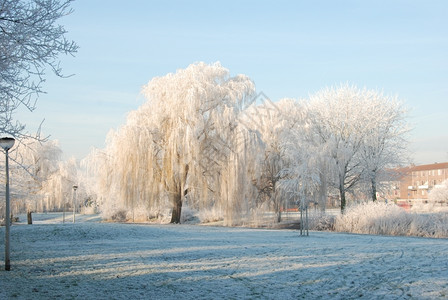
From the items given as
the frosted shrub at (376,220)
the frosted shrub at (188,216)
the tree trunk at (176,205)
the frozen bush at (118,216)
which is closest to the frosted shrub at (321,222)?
the frosted shrub at (376,220)

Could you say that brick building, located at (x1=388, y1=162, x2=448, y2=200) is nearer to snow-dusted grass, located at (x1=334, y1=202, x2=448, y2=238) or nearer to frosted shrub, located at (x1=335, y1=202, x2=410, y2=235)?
snow-dusted grass, located at (x1=334, y1=202, x2=448, y2=238)

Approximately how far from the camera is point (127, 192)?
23.5 m

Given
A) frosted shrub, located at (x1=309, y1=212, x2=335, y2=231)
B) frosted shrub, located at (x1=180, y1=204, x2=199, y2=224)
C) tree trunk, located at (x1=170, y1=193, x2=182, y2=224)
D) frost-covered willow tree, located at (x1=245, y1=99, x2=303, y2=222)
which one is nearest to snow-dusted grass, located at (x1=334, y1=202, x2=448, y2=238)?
frosted shrub, located at (x1=309, y1=212, x2=335, y2=231)

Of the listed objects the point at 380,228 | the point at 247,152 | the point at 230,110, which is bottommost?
the point at 380,228

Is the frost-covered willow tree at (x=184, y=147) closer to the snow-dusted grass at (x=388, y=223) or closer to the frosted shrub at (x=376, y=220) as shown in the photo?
the frosted shrub at (x=376, y=220)

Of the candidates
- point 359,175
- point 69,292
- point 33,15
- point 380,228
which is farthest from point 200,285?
point 359,175

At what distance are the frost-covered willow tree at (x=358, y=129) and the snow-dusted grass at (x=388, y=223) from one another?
275 inches

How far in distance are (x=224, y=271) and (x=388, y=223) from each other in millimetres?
12976

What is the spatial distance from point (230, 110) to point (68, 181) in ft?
91.2

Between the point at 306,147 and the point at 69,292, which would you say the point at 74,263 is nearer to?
the point at 69,292

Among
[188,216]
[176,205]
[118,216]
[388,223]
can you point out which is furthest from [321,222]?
[118,216]

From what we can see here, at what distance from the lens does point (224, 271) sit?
28.3 ft

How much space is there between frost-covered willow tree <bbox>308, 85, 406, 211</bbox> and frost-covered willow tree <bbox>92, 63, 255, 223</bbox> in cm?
750

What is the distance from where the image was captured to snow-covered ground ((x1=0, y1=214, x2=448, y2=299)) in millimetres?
6898
